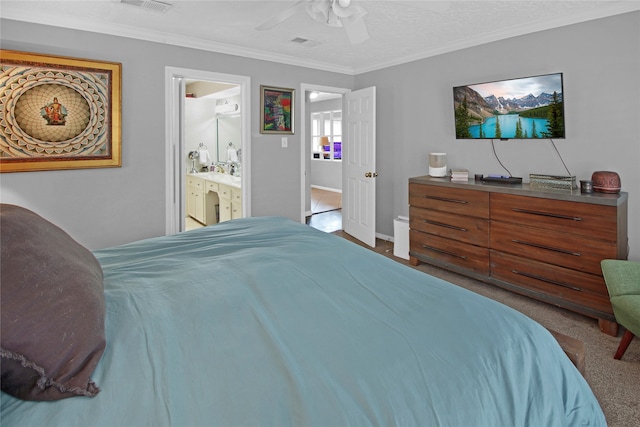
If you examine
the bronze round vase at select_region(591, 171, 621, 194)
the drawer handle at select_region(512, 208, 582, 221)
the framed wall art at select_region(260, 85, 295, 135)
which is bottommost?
the drawer handle at select_region(512, 208, 582, 221)

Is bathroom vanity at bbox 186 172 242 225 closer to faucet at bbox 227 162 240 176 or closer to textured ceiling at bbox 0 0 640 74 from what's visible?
faucet at bbox 227 162 240 176

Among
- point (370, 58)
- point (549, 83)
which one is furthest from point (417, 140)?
point (549, 83)

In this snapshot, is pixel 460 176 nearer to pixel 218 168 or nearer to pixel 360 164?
pixel 360 164

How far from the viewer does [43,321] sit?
3.00ft

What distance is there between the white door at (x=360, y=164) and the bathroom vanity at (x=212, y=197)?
160 cm

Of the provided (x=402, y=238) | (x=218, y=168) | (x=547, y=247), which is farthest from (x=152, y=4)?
(x=218, y=168)

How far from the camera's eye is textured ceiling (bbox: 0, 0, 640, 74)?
9.73 feet

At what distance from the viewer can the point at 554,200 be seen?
2986 millimetres

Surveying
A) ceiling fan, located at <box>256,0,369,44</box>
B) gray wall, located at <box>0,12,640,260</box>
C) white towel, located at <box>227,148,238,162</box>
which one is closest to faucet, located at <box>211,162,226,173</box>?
white towel, located at <box>227,148,238,162</box>

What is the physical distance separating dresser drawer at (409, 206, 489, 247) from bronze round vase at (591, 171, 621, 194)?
0.88 meters

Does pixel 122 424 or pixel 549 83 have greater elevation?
pixel 549 83

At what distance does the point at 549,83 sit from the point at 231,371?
3568 millimetres

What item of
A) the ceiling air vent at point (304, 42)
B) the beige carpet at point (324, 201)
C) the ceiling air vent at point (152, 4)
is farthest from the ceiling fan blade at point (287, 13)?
the beige carpet at point (324, 201)

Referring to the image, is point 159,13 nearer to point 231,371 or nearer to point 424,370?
point 231,371
